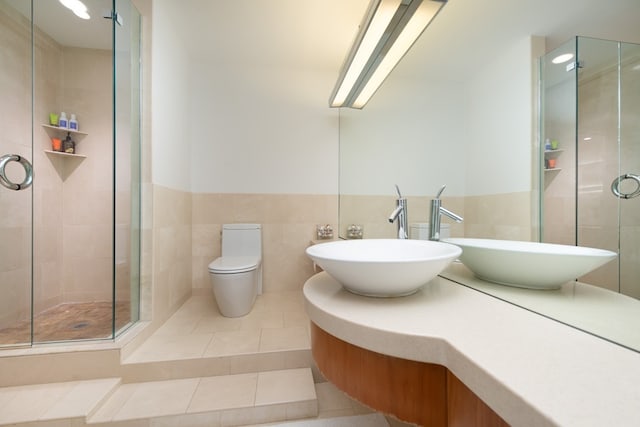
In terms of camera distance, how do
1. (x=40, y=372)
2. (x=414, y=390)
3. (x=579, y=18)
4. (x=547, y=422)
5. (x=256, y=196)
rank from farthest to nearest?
(x=256, y=196) → (x=40, y=372) → (x=579, y=18) → (x=414, y=390) → (x=547, y=422)

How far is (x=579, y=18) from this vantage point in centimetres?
63

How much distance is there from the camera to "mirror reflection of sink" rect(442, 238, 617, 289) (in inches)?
23.6

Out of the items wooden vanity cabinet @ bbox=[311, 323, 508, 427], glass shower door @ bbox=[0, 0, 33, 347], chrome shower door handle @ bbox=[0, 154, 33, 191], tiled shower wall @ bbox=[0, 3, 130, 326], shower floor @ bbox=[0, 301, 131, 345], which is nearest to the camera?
wooden vanity cabinet @ bbox=[311, 323, 508, 427]

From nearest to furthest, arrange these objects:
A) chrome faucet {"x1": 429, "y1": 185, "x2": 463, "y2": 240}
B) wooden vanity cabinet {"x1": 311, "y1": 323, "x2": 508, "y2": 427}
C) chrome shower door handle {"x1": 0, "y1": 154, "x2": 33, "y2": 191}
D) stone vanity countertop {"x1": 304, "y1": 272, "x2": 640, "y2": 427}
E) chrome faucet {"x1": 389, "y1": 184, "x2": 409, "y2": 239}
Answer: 1. stone vanity countertop {"x1": 304, "y1": 272, "x2": 640, "y2": 427}
2. wooden vanity cabinet {"x1": 311, "y1": 323, "x2": 508, "y2": 427}
3. chrome faucet {"x1": 429, "y1": 185, "x2": 463, "y2": 240}
4. chrome faucet {"x1": 389, "y1": 184, "x2": 409, "y2": 239}
5. chrome shower door handle {"x1": 0, "y1": 154, "x2": 33, "y2": 191}

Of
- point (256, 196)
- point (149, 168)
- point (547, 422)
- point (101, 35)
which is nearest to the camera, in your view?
point (547, 422)

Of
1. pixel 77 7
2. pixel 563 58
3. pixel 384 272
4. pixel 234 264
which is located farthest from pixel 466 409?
pixel 77 7

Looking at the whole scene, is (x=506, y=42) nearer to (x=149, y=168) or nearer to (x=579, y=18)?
(x=579, y=18)

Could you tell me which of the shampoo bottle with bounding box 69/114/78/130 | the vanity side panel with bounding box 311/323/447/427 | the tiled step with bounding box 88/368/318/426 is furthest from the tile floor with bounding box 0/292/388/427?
the shampoo bottle with bounding box 69/114/78/130

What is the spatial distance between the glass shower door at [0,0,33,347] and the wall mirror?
2513 mm

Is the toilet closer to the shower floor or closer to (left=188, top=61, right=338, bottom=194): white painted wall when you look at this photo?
the shower floor

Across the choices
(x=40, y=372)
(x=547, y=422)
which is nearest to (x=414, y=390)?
(x=547, y=422)

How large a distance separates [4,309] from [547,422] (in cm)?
294

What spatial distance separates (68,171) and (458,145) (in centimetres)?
321

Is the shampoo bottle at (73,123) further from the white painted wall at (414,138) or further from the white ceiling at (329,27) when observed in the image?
the white painted wall at (414,138)
